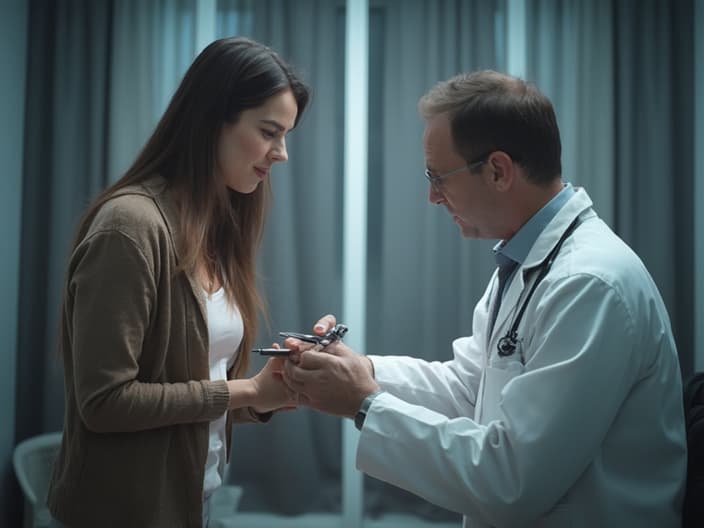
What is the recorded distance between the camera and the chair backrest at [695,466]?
1.10m

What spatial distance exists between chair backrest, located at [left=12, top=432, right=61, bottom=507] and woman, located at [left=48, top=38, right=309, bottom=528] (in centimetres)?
158

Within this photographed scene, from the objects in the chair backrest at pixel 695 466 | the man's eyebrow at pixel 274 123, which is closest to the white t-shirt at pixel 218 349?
the man's eyebrow at pixel 274 123

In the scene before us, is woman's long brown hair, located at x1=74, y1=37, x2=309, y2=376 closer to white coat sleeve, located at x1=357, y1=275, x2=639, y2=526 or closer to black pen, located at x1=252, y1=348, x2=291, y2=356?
black pen, located at x1=252, y1=348, x2=291, y2=356

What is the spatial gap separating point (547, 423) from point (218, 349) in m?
0.74

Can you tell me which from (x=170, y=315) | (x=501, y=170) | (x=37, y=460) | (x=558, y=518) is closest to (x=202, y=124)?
(x=170, y=315)

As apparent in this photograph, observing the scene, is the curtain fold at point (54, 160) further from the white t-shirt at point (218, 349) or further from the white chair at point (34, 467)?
the white t-shirt at point (218, 349)

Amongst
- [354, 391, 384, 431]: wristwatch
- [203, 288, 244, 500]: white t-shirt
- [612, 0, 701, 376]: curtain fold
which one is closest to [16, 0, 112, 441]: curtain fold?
[203, 288, 244, 500]: white t-shirt

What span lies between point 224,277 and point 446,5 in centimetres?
203

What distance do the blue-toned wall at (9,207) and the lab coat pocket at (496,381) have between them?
8.21 ft

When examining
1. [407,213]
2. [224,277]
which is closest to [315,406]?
[224,277]

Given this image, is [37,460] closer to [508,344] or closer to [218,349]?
[218,349]

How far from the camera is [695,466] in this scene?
1155 mm

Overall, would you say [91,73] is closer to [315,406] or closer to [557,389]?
[315,406]

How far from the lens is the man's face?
1.38 meters
